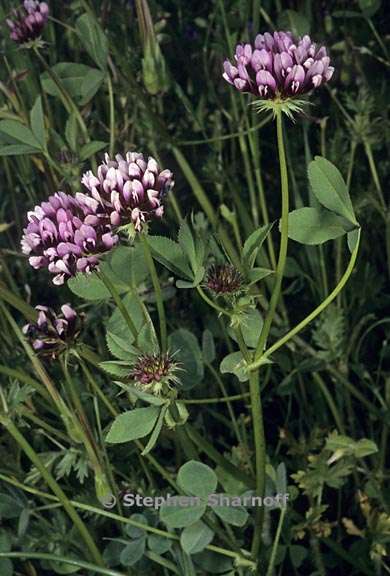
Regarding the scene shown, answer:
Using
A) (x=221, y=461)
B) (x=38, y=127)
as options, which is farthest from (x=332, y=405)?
(x=38, y=127)

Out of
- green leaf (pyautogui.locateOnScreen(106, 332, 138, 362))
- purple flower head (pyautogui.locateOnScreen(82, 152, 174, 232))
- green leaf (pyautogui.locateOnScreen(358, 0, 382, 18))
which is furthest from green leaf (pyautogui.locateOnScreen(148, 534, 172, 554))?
green leaf (pyautogui.locateOnScreen(358, 0, 382, 18))

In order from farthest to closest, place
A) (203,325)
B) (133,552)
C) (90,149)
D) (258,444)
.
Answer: (203,325)
(90,149)
(133,552)
(258,444)

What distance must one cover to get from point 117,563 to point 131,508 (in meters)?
0.08

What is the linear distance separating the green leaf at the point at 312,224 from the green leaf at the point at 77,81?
416 millimetres

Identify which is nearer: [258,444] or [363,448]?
[258,444]

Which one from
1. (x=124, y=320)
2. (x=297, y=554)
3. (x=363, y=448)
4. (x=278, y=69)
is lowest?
(x=297, y=554)

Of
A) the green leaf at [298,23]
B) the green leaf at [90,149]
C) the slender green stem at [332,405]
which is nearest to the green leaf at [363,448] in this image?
the slender green stem at [332,405]

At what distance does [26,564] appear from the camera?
1.10 meters

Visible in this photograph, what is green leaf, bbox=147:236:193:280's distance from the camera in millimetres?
819

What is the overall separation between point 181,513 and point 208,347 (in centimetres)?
21

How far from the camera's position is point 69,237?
2.56ft

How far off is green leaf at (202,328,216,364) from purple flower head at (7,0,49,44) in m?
0.41

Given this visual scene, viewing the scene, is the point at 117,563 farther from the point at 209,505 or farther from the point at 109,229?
the point at 109,229

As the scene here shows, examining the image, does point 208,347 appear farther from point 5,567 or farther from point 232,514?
point 5,567
